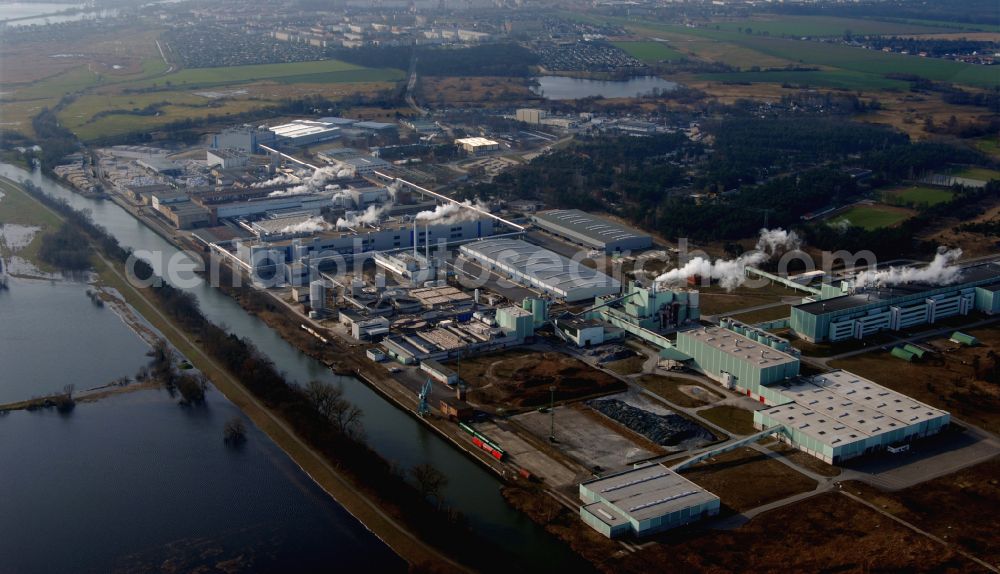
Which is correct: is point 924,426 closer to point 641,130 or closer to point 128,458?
point 128,458

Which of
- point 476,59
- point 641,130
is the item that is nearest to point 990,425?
point 641,130

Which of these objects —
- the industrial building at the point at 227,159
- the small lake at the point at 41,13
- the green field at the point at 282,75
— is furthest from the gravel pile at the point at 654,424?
the small lake at the point at 41,13

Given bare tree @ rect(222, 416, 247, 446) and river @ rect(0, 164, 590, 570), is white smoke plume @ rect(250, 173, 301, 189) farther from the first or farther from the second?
bare tree @ rect(222, 416, 247, 446)

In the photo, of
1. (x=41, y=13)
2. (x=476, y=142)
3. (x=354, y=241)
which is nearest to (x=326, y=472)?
(x=354, y=241)

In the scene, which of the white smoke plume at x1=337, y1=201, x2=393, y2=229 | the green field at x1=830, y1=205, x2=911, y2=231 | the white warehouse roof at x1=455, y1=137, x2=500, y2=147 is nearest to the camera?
the white smoke plume at x1=337, y1=201, x2=393, y2=229

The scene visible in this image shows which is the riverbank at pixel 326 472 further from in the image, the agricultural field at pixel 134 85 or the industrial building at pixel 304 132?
the agricultural field at pixel 134 85

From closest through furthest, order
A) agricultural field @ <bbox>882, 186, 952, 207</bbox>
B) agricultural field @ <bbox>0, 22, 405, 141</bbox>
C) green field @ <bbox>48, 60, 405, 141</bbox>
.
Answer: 1. agricultural field @ <bbox>882, 186, 952, 207</bbox>
2. green field @ <bbox>48, 60, 405, 141</bbox>
3. agricultural field @ <bbox>0, 22, 405, 141</bbox>

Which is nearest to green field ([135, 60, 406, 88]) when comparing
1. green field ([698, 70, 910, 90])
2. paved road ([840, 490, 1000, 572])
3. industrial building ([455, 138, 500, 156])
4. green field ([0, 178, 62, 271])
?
industrial building ([455, 138, 500, 156])
